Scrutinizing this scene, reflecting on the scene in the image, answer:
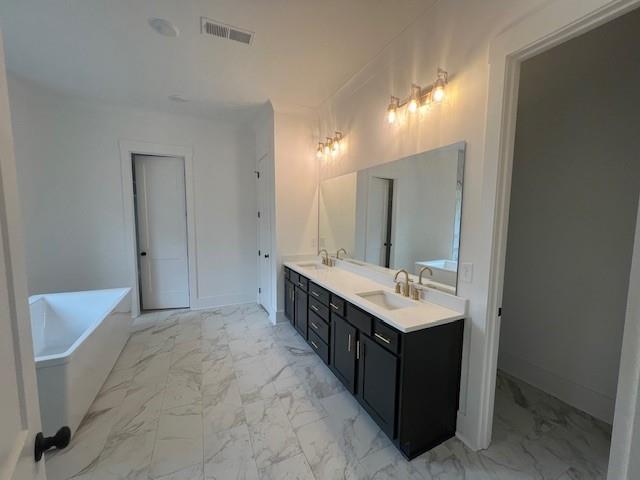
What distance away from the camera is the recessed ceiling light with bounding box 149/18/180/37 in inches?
79.2

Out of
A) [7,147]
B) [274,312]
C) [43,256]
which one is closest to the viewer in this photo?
[7,147]

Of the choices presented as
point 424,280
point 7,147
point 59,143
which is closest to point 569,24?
point 424,280

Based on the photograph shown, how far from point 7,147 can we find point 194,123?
3.81 m

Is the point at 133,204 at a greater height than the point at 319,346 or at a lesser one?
greater

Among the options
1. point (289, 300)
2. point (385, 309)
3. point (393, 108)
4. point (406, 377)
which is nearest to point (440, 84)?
point (393, 108)

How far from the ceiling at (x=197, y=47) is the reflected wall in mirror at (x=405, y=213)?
3.35 feet

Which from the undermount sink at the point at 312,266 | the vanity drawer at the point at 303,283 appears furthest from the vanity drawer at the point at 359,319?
the undermount sink at the point at 312,266

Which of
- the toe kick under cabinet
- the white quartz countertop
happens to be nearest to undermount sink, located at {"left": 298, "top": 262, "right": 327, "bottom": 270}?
the white quartz countertop

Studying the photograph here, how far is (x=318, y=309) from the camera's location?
103 inches

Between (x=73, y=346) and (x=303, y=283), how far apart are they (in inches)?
74.2

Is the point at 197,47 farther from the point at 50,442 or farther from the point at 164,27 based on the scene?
the point at 50,442

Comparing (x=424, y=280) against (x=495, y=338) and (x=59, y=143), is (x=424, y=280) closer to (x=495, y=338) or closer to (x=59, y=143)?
(x=495, y=338)

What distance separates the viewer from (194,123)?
157 inches

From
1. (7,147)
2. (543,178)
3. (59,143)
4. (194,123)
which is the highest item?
(194,123)
